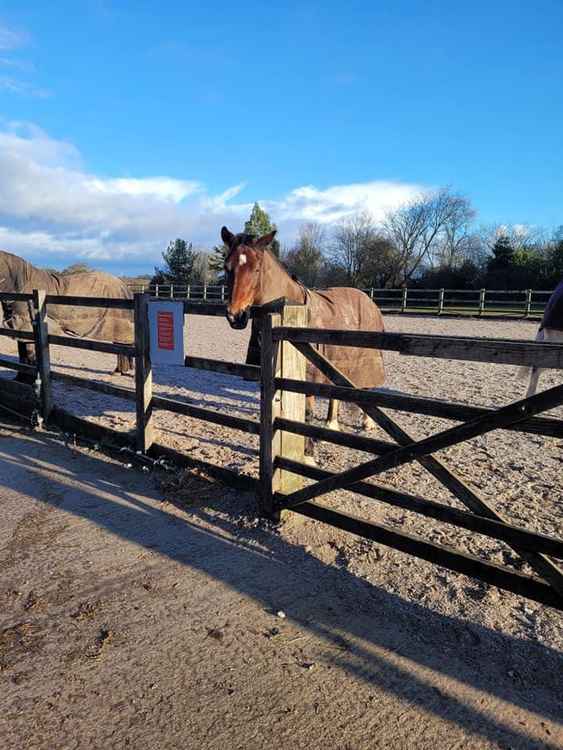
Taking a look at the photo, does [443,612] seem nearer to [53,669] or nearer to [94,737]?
[94,737]

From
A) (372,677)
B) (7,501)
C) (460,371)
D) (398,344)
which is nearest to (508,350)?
(398,344)

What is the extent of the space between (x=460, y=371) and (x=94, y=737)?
9055 millimetres

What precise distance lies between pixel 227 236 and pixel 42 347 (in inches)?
118

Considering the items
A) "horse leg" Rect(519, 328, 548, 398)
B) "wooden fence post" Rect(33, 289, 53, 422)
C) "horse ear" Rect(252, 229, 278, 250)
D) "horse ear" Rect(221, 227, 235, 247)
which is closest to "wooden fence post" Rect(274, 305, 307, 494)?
"horse ear" Rect(252, 229, 278, 250)

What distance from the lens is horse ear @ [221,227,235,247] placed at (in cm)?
443

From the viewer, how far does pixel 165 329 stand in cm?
A: 460

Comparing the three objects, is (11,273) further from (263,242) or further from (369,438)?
(369,438)

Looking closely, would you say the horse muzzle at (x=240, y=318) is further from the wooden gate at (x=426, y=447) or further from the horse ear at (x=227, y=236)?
the horse ear at (x=227, y=236)

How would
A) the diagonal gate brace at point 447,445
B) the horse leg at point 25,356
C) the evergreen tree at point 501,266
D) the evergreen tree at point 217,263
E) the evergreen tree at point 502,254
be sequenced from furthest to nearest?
the evergreen tree at point 217,263 < the evergreen tree at point 502,254 < the evergreen tree at point 501,266 < the horse leg at point 25,356 < the diagonal gate brace at point 447,445

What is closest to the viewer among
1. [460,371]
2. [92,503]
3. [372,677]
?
[372,677]

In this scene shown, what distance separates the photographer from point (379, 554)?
10.7 feet

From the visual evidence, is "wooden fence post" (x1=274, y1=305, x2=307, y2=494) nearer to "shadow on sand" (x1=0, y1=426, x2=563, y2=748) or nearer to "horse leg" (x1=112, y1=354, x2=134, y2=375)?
"shadow on sand" (x1=0, y1=426, x2=563, y2=748)

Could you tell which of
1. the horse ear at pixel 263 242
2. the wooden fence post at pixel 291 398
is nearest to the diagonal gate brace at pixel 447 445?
the wooden fence post at pixel 291 398

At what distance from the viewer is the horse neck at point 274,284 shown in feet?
14.4
